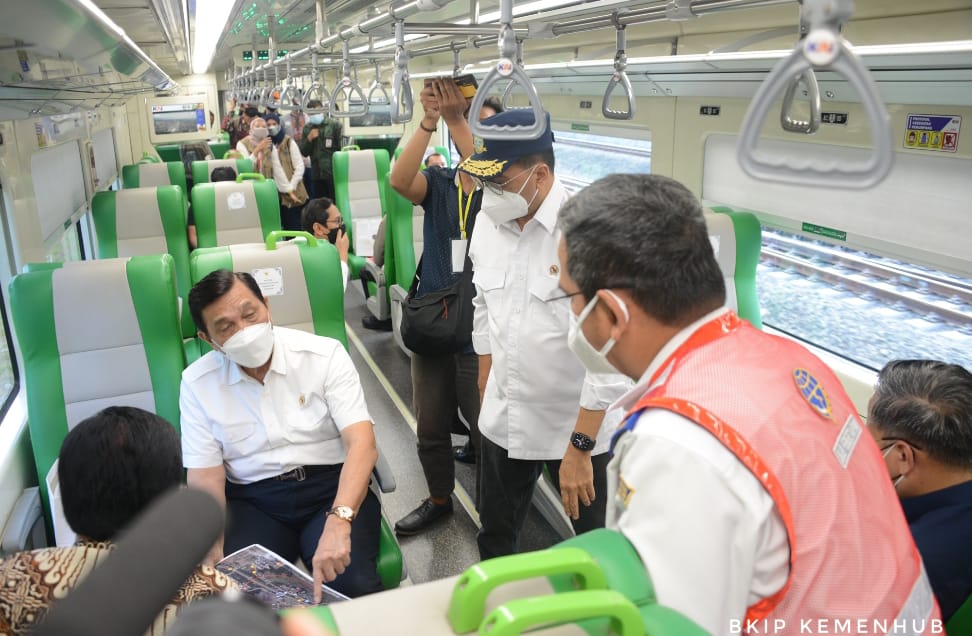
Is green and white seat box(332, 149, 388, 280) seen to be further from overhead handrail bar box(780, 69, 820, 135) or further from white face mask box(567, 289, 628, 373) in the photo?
white face mask box(567, 289, 628, 373)

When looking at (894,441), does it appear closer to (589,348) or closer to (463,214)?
(589,348)

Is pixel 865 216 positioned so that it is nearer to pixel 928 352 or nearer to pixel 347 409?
pixel 928 352

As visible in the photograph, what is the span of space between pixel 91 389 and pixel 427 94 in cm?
193

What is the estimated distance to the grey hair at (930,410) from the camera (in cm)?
178

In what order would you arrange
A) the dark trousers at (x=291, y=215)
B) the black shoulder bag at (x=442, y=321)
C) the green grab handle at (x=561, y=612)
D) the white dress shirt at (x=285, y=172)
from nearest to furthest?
the green grab handle at (x=561, y=612), the black shoulder bag at (x=442, y=321), the white dress shirt at (x=285, y=172), the dark trousers at (x=291, y=215)

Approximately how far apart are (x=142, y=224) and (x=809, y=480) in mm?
5413

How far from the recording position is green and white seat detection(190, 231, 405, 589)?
10.7 ft

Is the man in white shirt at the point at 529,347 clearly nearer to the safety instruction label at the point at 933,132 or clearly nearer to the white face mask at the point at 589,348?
the white face mask at the point at 589,348

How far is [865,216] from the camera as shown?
342cm

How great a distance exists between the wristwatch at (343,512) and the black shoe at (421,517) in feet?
4.47

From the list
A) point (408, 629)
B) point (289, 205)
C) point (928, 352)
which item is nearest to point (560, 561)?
point (408, 629)

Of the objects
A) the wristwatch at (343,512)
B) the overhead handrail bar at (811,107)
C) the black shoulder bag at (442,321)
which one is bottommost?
the wristwatch at (343,512)

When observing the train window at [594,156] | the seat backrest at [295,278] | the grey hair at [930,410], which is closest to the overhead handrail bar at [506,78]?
the grey hair at [930,410]

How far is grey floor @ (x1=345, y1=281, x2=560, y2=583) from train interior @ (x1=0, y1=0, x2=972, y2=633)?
0.05 feet
